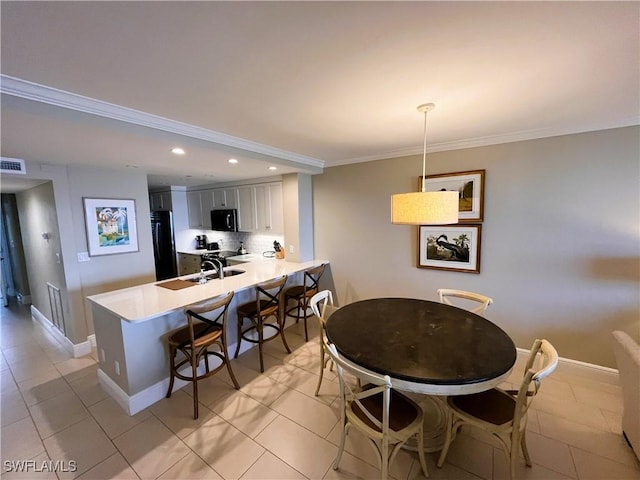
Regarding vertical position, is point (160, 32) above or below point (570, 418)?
above

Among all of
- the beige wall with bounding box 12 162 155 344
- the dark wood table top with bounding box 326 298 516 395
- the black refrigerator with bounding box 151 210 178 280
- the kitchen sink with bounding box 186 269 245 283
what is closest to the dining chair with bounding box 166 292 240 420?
the kitchen sink with bounding box 186 269 245 283

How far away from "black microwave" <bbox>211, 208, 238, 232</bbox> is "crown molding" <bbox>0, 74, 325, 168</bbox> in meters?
2.26

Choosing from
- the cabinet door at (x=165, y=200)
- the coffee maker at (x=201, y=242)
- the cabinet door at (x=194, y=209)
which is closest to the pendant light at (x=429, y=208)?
the cabinet door at (x=194, y=209)

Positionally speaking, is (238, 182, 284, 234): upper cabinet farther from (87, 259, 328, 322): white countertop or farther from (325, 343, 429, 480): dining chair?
(325, 343, 429, 480): dining chair

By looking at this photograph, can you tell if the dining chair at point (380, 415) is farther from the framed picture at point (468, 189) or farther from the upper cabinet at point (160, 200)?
the upper cabinet at point (160, 200)

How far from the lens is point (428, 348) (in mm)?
1690

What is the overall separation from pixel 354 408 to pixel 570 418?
187 cm

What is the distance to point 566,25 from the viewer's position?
1.15 metres

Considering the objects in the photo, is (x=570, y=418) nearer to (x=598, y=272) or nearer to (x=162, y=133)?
(x=598, y=272)

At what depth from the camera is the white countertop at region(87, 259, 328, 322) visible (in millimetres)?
2068

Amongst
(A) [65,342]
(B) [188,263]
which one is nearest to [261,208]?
(B) [188,263]

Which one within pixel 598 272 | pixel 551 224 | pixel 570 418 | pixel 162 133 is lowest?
pixel 570 418

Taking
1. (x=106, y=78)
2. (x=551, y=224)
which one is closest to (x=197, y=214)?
(x=106, y=78)

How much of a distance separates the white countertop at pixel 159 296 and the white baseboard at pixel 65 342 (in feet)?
3.87
